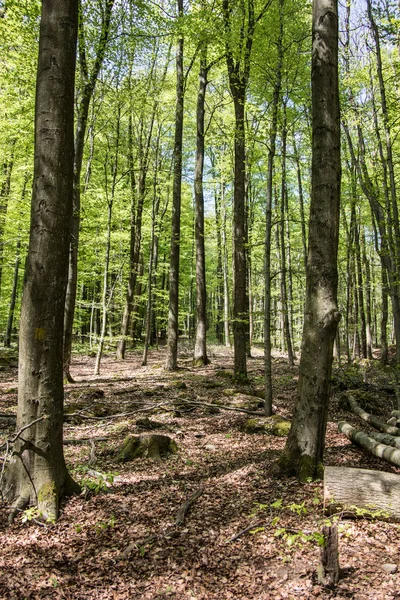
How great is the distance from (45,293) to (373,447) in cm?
468

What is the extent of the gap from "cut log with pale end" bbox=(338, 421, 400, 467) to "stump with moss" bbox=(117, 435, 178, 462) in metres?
2.72

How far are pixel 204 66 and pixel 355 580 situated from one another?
1495cm

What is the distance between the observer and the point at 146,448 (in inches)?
216

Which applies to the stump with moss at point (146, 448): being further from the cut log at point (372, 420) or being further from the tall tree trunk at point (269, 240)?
the cut log at point (372, 420)

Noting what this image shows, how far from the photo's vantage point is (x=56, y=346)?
3.80 m


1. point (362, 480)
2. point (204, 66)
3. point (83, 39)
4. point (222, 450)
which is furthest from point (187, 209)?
point (362, 480)

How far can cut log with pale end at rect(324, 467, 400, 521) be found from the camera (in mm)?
3635

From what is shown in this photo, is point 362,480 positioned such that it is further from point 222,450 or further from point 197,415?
point 197,415

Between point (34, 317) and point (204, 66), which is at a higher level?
point (204, 66)

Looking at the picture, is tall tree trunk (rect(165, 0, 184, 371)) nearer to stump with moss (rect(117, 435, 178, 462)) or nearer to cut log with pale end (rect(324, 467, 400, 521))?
stump with moss (rect(117, 435, 178, 462))

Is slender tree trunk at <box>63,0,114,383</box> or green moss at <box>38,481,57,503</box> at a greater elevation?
slender tree trunk at <box>63,0,114,383</box>

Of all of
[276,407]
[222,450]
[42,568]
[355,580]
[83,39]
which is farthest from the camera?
[83,39]

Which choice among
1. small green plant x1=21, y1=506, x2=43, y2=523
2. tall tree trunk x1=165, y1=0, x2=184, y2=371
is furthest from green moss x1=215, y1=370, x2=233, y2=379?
small green plant x1=21, y1=506, x2=43, y2=523

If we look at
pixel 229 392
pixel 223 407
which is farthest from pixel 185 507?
pixel 229 392
